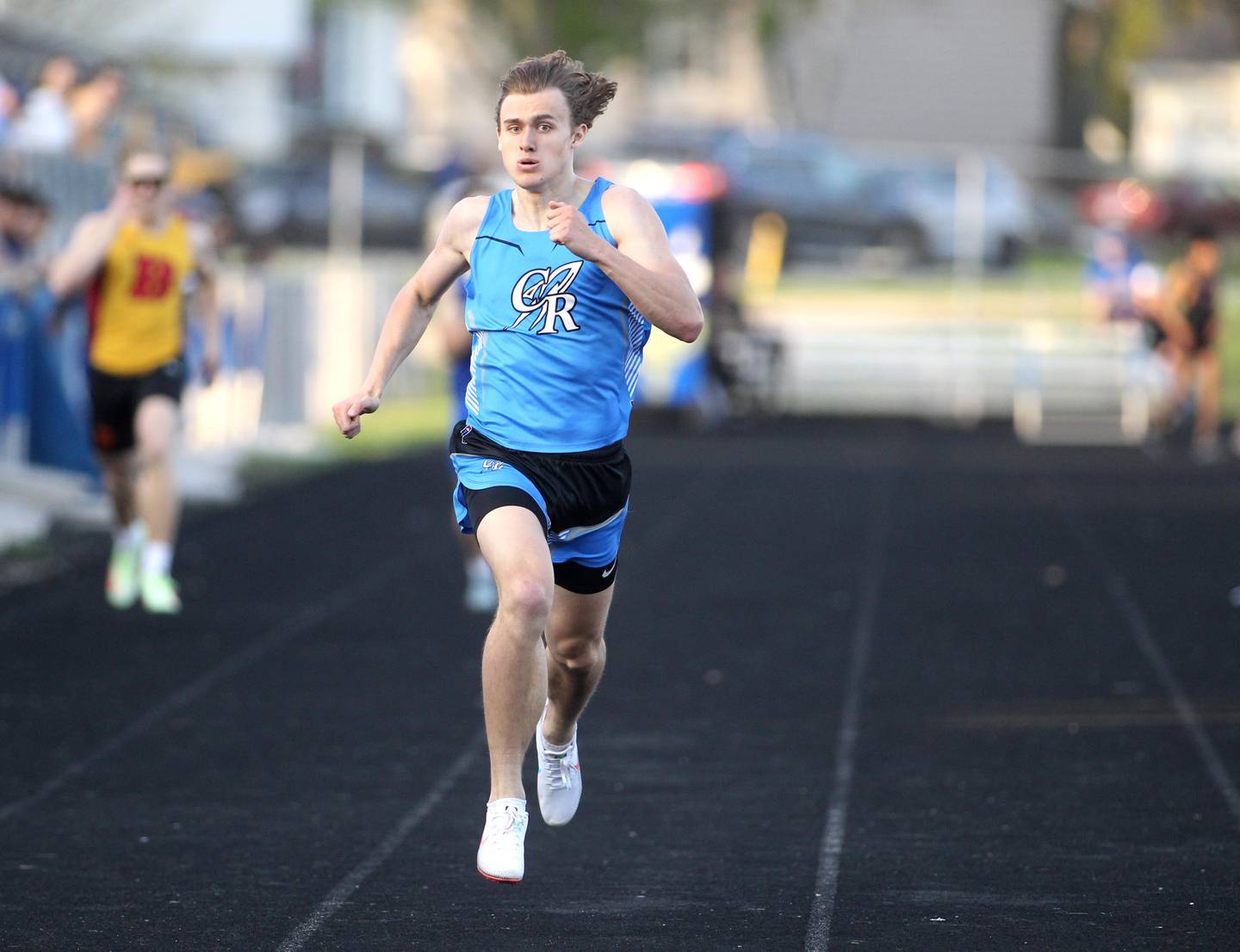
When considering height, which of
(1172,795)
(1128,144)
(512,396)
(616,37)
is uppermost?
(512,396)

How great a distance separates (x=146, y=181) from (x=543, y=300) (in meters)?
5.44

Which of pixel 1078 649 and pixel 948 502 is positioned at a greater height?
pixel 1078 649

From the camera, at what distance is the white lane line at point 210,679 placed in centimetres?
726

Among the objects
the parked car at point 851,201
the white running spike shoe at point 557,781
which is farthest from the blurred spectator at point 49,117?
the parked car at point 851,201

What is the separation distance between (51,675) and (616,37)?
37460 millimetres

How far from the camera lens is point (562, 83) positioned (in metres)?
5.57

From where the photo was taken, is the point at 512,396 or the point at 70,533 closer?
the point at 512,396

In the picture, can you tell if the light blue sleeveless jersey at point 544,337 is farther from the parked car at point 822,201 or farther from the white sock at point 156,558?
the parked car at point 822,201

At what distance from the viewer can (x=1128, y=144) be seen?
198ft

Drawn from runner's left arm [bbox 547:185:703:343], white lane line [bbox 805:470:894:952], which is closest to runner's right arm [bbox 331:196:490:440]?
runner's left arm [bbox 547:185:703:343]

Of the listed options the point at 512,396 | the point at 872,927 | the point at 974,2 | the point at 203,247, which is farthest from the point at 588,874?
the point at 974,2

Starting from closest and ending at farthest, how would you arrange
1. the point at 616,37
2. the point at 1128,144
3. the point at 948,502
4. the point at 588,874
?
1. the point at 588,874
2. the point at 948,502
3. the point at 616,37
4. the point at 1128,144

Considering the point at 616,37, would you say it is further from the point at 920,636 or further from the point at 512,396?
the point at 512,396

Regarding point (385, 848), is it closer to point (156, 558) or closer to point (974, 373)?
point (156, 558)
